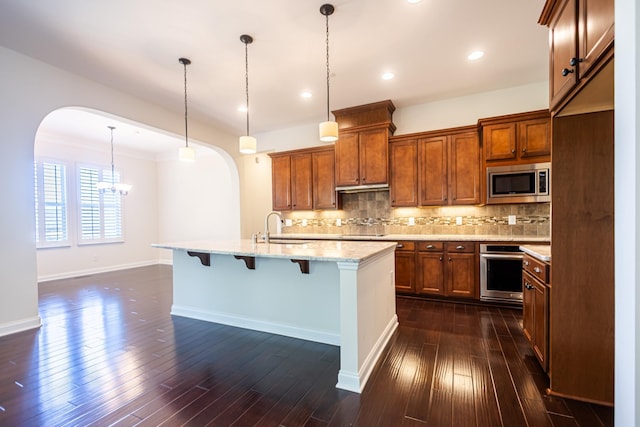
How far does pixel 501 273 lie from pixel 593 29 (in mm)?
2974

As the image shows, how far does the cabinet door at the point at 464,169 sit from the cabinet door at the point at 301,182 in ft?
7.88

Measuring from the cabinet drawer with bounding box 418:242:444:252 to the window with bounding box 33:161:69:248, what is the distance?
23.0ft

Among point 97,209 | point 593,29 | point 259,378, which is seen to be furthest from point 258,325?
point 97,209

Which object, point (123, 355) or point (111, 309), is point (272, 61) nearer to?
point (123, 355)

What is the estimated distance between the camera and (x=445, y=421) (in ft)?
5.40

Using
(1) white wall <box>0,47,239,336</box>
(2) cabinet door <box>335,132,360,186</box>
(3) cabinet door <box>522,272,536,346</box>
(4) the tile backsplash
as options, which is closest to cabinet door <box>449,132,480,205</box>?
(4) the tile backsplash

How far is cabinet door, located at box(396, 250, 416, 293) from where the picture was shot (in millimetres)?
4070

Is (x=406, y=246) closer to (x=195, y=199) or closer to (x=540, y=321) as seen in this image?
(x=540, y=321)

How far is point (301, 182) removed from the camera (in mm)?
5297

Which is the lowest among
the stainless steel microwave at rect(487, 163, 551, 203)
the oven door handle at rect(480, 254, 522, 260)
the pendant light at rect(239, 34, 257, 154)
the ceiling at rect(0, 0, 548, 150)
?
the oven door handle at rect(480, 254, 522, 260)

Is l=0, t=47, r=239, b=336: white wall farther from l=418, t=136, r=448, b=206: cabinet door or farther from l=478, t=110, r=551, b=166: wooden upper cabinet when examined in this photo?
l=478, t=110, r=551, b=166: wooden upper cabinet

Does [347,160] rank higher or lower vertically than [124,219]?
higher

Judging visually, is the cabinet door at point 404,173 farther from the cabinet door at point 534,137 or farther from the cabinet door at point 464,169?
the cabinet door at point 534,137

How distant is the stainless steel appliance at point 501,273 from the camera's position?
3.52m
